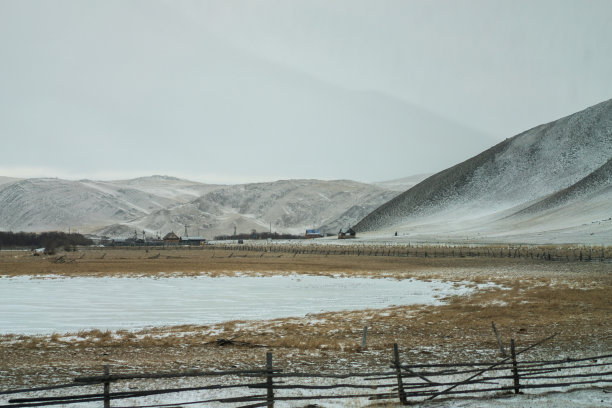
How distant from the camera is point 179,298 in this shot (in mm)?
29922

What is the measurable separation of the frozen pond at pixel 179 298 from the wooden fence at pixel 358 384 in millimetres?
10053

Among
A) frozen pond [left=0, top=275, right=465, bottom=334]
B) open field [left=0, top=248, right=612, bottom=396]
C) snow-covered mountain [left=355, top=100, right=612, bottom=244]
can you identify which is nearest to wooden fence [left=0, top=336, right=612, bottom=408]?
open field [left=0, top=248, right=612, bottom=396]

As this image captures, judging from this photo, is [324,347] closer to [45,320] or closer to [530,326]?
[530,326]

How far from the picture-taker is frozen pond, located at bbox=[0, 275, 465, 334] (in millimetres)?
22844

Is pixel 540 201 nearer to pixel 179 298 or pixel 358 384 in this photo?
pixel 179 298

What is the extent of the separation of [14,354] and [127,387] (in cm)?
614

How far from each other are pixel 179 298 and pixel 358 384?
1926 cm

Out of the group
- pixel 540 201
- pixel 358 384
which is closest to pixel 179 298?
pixel 358 384

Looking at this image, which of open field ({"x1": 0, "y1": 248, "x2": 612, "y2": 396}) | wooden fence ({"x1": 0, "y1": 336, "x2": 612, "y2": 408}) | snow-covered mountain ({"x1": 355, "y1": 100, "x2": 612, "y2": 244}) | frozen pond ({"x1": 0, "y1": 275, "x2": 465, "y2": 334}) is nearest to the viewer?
wooden fence ({"x1": 0, "y1": 336, "x2": 612, "y2": 408})

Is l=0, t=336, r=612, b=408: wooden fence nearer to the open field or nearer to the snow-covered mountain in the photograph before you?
the open field

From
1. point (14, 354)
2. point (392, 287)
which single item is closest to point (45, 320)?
point (14, 354)

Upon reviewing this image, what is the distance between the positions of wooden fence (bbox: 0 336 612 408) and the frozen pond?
1005 centimetres

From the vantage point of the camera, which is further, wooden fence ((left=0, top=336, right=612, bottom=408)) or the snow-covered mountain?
the snow-covered mountain

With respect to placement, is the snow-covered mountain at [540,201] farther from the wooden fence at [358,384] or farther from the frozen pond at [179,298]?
the wooden fence at [358,384]
